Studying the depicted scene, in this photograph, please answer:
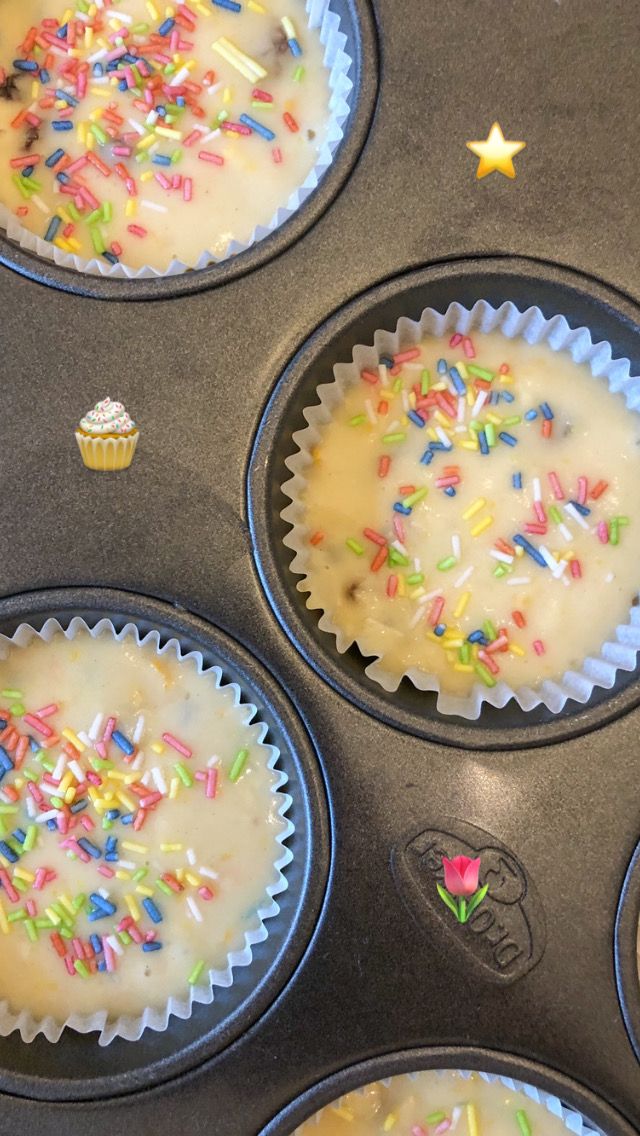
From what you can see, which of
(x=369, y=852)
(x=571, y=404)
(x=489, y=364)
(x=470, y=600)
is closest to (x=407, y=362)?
(x=489, y=364)

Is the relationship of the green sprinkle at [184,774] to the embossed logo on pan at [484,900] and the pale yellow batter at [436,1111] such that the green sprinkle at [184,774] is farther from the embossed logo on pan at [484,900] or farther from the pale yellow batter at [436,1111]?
the pale yellow batter at [436,1111]

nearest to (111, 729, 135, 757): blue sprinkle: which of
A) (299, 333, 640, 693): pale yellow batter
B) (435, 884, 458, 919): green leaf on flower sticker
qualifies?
(299, 333, 640, 693): pale yellow batter

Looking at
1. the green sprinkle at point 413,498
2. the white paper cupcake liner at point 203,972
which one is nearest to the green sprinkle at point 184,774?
the white paper cupcake liner at point 203,972

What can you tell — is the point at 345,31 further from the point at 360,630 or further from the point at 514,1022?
the point at 514,1022

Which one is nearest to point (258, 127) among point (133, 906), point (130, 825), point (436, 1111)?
point (130, 825)

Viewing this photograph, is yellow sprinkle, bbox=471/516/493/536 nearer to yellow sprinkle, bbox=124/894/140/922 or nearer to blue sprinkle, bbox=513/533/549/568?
blue sprinkle, bbox=513/533/549/568

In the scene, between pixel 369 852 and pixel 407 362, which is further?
pixel 407 362
